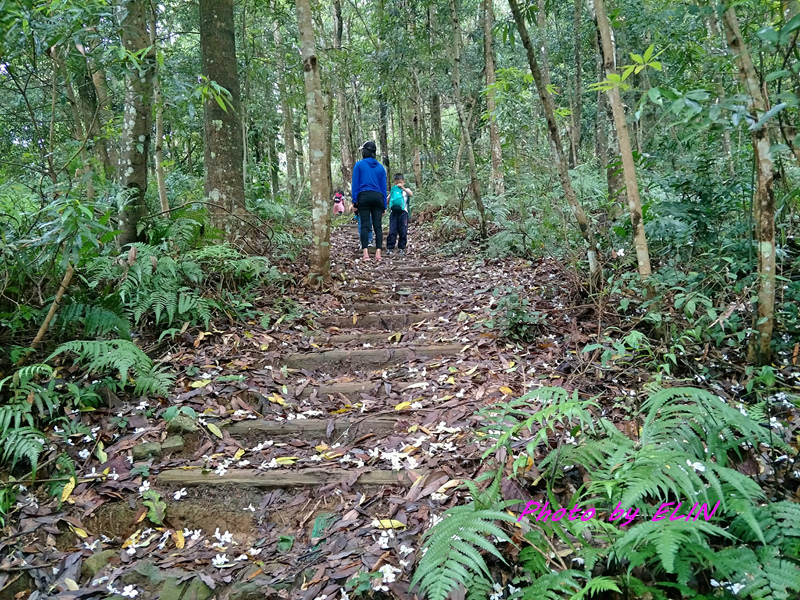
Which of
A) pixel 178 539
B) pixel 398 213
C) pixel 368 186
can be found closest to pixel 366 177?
pixel 368 186

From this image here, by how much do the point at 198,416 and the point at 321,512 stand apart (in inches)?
56.8

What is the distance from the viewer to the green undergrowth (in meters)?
1.86

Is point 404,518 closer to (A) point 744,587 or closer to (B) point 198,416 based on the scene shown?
(A) point 744,587

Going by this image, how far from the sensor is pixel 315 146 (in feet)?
21.1

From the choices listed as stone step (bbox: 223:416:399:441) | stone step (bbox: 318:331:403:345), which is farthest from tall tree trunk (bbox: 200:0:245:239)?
stone step (bbox: 223:416:399:441)

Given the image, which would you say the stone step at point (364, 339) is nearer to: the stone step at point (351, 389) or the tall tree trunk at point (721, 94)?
the stone step at point (351, 389)

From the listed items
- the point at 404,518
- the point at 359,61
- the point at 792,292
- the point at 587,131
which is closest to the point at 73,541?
the point at 404,518

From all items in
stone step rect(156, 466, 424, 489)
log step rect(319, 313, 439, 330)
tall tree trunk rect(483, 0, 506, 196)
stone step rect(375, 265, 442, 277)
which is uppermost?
tall tree trunk rect(483, 0, 506, 196)

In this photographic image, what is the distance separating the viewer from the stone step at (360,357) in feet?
15.7

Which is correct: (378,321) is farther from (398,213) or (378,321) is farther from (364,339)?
(398,213)

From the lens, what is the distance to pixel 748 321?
3.64 metres

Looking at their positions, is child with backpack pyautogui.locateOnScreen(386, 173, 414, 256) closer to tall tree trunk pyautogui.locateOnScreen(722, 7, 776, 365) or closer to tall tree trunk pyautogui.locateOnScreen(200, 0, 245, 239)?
tall tree trunk pyautogui.locateOnScreen(200, 0, 245, 239)

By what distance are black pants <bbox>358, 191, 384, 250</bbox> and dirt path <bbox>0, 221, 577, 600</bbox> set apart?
382cm

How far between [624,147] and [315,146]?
3.92m
